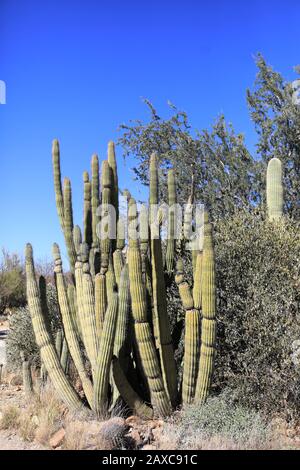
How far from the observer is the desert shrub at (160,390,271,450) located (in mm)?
4477

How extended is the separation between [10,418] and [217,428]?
2.07m

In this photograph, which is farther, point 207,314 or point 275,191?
point 275,191

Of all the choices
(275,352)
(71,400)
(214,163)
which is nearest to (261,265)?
(275,352)

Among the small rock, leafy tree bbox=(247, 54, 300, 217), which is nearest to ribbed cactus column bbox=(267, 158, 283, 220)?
leafy tree bbox=(247, 54, 300, 217)

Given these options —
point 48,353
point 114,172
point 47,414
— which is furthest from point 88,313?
point 114,172

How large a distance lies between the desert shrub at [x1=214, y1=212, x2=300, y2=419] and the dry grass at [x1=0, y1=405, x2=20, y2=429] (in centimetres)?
206

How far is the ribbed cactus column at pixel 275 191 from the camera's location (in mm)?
9453

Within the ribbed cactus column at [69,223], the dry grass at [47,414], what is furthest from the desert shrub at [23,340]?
the ribbed cactus column at [69,223]

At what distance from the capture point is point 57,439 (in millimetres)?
4637

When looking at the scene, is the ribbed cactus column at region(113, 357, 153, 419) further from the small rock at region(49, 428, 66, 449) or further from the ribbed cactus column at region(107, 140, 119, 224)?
the ribbed cactus column at region(107, 140, 119, 224)

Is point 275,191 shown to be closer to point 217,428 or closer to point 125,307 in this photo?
point 125,307

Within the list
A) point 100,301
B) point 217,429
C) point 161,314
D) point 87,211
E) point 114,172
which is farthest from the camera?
point 87,211

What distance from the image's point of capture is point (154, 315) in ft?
17.4
